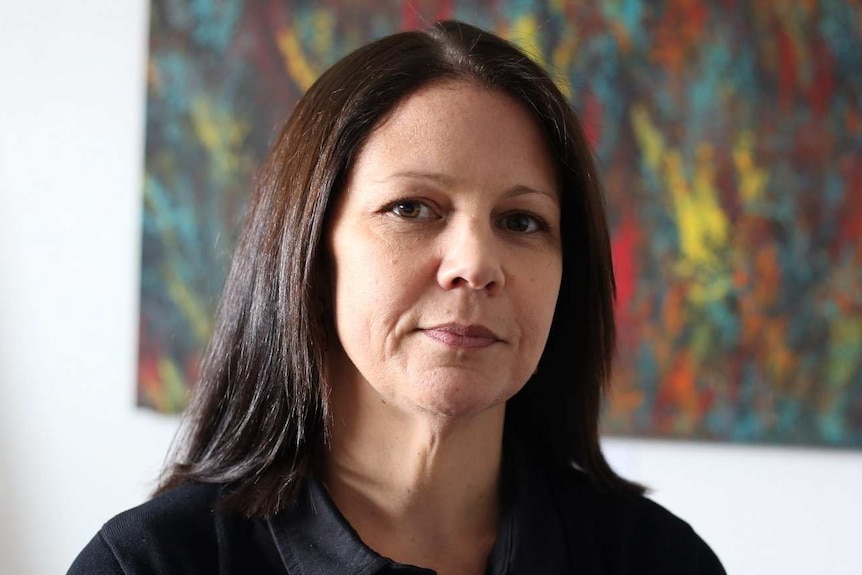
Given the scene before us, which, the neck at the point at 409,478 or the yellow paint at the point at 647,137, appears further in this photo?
the yellow paint at the point at 647,137

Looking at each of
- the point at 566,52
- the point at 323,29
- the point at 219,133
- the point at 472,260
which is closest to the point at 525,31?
the point at 566,52

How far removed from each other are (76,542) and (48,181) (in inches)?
34.8

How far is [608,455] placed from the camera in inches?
83.2

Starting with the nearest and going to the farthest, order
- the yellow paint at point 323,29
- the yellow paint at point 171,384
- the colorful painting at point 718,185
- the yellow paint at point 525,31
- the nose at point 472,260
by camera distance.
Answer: the nose at point 472,260 → the colorful painting at point 718,185 → the yellow paint at point 525,31 → the yellow paint at point 323,29 → the yellow paint at point 171,384

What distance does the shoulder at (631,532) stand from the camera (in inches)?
46.9

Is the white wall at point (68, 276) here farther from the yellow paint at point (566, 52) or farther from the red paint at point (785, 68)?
the red paint at point (785, 68)

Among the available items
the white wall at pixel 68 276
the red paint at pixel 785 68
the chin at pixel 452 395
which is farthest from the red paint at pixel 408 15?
the chin at pixel 452 395

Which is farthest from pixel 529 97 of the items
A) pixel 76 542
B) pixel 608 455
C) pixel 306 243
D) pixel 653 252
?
pixel 76 542

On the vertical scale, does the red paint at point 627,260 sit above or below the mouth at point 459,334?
above

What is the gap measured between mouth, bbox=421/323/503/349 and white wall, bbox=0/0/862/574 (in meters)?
1.49

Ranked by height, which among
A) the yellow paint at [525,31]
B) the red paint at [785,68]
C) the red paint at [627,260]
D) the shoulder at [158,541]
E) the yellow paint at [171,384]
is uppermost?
the yellow paint at [525,31]

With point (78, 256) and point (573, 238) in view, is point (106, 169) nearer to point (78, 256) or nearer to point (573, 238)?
point (78, 256)

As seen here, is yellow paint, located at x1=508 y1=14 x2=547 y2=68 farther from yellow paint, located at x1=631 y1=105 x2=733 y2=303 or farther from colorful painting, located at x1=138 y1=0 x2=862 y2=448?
yellow paint, located at x1=631 y1=105 x2=733 y2=303

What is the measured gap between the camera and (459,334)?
39.9 inches
